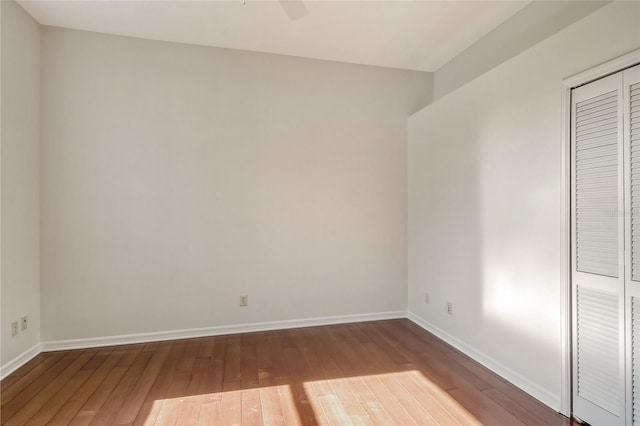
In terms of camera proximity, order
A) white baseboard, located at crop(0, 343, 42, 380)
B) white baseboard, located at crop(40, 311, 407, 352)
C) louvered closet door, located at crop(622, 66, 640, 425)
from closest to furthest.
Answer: louvered closet door, located at crop(622, 66, 640, 425) < white baseboard, located at crop(0, 343, 42, 380) < white baseboard, located at crop(40, 311, 407, 352)

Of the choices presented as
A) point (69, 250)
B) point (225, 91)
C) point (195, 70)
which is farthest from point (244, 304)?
point (195, 70)

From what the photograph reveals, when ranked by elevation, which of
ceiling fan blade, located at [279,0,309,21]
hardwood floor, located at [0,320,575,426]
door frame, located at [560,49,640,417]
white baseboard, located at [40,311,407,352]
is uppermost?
ceiling fan blade, located at [279,0,309,21]

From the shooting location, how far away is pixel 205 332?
325 centimetres

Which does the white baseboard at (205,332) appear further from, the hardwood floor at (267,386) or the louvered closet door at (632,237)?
the louvered closet door at (632,237)

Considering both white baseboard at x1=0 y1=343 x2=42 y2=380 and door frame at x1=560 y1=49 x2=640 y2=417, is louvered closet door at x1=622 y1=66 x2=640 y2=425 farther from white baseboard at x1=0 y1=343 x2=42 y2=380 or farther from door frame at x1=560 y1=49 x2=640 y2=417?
white baseboard at x1=0 y1=343 x2=42 y2=380

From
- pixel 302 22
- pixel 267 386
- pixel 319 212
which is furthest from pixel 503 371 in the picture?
pixel 302 22

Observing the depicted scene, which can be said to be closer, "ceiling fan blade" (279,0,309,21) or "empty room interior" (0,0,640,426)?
"empty room interior" (0,0,640,426)

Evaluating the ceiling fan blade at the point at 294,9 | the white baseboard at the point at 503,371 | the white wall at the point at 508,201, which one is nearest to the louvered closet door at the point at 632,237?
the white wall at the point at 508,201

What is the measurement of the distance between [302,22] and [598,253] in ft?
9.20

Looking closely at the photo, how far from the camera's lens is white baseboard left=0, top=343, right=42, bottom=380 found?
7.95 ft

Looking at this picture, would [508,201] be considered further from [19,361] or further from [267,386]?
[19,361]

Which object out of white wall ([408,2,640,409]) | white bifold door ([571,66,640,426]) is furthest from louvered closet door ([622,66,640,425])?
white wall ([408,2,640,409])

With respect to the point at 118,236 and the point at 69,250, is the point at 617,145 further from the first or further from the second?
the point at 69,250

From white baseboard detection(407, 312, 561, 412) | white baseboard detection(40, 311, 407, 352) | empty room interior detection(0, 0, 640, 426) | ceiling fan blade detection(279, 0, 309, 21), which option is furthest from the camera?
white baseboard detection(40, 311, 407, 352)
